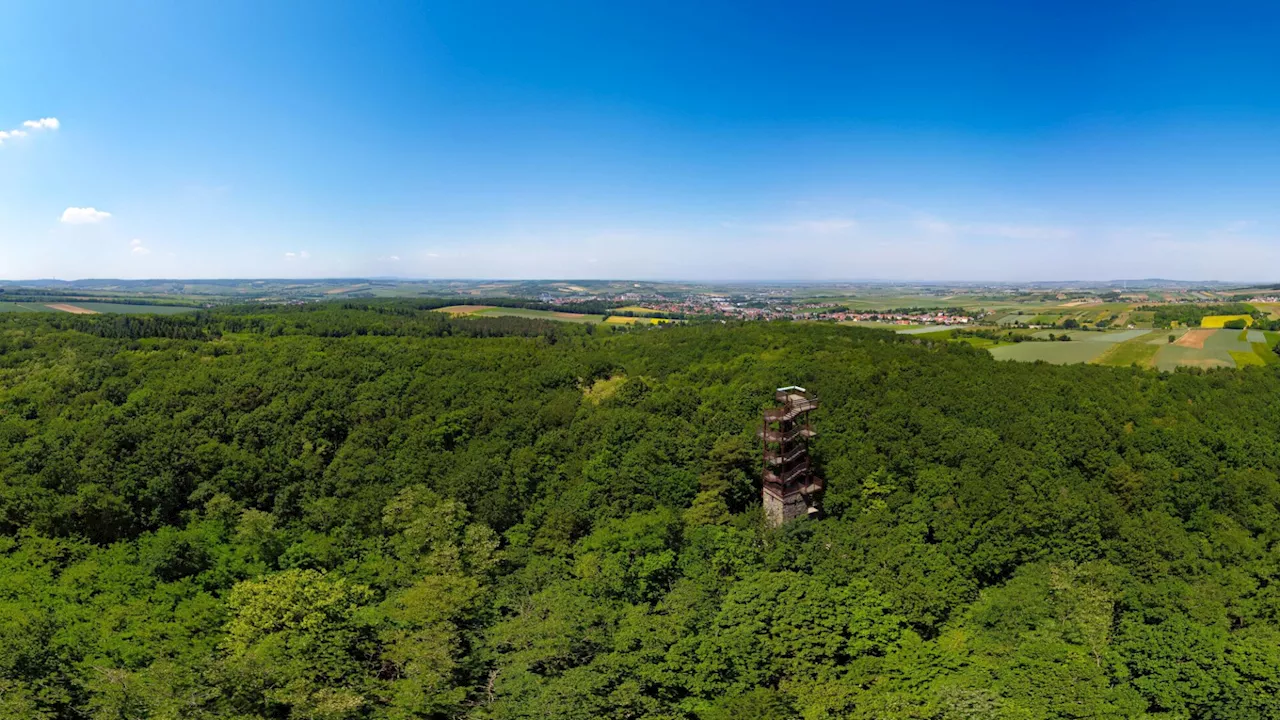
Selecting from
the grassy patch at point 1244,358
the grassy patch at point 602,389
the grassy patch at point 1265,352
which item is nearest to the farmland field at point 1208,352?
the grassy patch at point 1244,358

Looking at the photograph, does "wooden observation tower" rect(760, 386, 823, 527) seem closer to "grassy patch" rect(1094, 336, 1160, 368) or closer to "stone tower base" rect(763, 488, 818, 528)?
"stone tower base" rect(763, 488, 818, 528)

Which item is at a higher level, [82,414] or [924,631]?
[82,414]

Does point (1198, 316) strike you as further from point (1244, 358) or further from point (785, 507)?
point (785, 507)

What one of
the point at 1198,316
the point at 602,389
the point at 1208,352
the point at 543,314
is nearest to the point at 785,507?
the point at 602,389

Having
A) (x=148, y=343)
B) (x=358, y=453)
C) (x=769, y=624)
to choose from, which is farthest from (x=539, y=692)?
(x=148, y=343)

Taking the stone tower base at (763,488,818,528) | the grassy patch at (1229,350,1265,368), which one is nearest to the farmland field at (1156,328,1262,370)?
the grassy patch at (1229,350,1265,368)

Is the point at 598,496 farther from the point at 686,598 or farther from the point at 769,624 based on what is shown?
the point at 769,624

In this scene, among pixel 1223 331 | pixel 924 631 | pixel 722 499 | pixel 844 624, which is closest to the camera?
pixel 844 624

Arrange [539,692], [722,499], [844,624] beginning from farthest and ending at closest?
1. [722,499]
2. [844,624]
3. [539,692]
